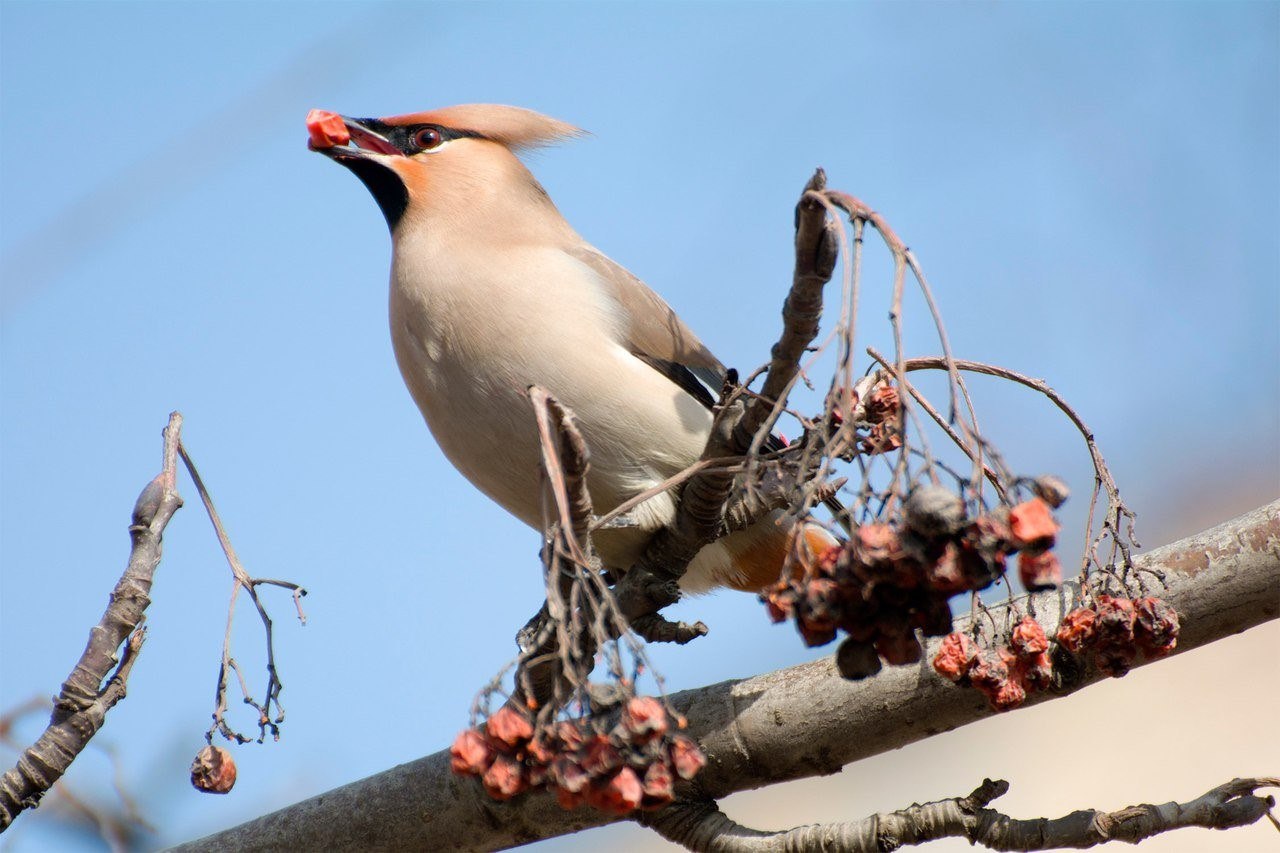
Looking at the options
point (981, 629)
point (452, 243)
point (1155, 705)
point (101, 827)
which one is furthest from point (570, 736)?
point (1155, 705)

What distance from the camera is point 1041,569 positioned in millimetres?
2049

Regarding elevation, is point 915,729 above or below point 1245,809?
above

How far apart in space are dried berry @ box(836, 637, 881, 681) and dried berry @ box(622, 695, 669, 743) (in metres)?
0.27

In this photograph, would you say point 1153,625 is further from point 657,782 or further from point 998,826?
point 657,782

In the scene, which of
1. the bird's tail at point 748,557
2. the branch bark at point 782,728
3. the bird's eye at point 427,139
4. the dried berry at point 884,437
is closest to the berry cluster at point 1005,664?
the branch bark at point 782,728

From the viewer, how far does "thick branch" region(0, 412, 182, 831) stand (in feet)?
9.74

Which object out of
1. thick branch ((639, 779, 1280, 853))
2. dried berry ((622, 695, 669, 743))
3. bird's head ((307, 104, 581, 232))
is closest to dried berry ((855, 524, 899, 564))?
dried berry ((622, 695, 669, 743))

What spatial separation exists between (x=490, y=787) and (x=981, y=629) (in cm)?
95

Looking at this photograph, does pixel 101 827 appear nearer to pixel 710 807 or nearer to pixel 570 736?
pixel 710 807

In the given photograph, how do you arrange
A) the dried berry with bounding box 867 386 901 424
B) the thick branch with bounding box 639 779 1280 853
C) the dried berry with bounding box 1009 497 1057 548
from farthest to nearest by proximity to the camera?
1. the dried berry with bounding box 867 386 901 424
2. the thick branch with bounding box 639 779 1280 853
3. the dried berry with bounding box 1009 497 1057 548

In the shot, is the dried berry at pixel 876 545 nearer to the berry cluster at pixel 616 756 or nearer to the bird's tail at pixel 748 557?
the berry cluster at pixel 616 756

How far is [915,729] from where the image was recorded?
3182mm

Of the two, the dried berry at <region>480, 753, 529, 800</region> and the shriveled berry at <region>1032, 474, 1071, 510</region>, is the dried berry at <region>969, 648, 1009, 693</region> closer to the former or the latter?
the shriveled berry at <region>1032, 474, 1071, 510</region>

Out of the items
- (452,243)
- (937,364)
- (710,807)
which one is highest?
(452,243)
